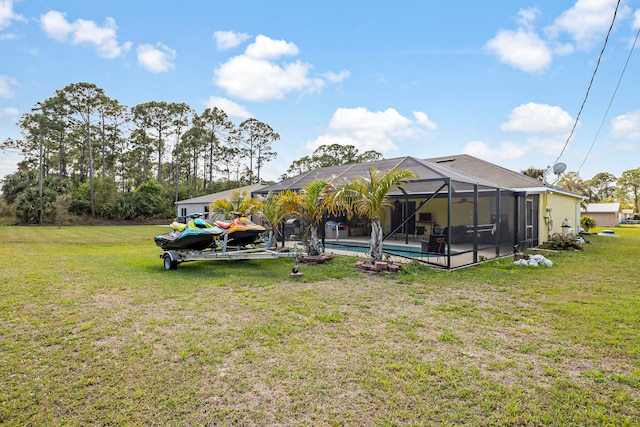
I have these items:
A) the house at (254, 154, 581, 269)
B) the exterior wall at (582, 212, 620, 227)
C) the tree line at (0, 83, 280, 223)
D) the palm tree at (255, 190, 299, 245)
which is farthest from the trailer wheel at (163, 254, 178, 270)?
the exterior wall at (582, 212, 620, 227)

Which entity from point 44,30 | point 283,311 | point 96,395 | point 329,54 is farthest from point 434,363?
point 44,30

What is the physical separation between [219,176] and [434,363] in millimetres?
46471

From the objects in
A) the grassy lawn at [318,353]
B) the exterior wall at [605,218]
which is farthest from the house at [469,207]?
the exterior wall at [605,218]

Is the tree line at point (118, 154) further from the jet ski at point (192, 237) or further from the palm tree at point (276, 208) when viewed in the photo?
the jet ski at point (192, 237)

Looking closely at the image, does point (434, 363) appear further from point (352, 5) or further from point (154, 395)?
point (352, 5)

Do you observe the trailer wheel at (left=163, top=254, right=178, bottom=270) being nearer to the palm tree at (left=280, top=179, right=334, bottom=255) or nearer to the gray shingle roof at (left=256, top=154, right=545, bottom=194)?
the palm tree at (left=280, top=179, right=334, bottom=255)

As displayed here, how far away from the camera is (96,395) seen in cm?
262

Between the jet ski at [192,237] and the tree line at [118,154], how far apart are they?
70.8ft

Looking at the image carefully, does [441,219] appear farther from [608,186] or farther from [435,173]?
[608,186]

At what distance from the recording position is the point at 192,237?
25.8ft

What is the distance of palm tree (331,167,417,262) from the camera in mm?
7707

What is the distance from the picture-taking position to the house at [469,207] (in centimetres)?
886

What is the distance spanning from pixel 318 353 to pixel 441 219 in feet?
43.1

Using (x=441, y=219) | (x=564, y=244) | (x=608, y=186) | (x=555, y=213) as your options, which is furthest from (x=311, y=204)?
(x=608, y=186)
